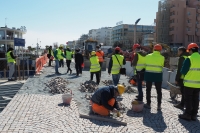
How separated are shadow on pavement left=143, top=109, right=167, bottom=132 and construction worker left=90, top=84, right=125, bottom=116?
0.88 m

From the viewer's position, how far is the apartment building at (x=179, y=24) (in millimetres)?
62750

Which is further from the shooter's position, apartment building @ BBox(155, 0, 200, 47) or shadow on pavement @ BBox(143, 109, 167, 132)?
apartment building @ BBox(155, 0, 200, 47)

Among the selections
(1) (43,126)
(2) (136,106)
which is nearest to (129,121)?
(2) (136,106)

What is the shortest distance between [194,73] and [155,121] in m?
1.57

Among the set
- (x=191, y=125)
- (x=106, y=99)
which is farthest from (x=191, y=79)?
(x=106, y=99)

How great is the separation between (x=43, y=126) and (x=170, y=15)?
67.2 meters

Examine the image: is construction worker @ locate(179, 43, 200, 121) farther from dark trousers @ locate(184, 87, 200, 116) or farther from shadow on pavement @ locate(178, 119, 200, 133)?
shadow on pavement @ locate(178, 119, 200, 133)

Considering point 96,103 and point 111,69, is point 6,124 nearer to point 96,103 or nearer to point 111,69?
point 96,103

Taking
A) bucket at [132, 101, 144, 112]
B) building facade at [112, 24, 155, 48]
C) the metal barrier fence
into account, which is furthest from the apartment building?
bucket at [132, 101, 144, 112]

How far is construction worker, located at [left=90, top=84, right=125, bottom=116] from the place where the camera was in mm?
5586

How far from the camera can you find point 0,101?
8.62 metres

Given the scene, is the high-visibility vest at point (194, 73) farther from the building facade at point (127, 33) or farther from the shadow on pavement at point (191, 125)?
the building facade at point (127, 33)

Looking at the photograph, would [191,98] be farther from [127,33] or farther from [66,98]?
[127,33]

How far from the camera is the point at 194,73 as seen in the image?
5.64 meters
